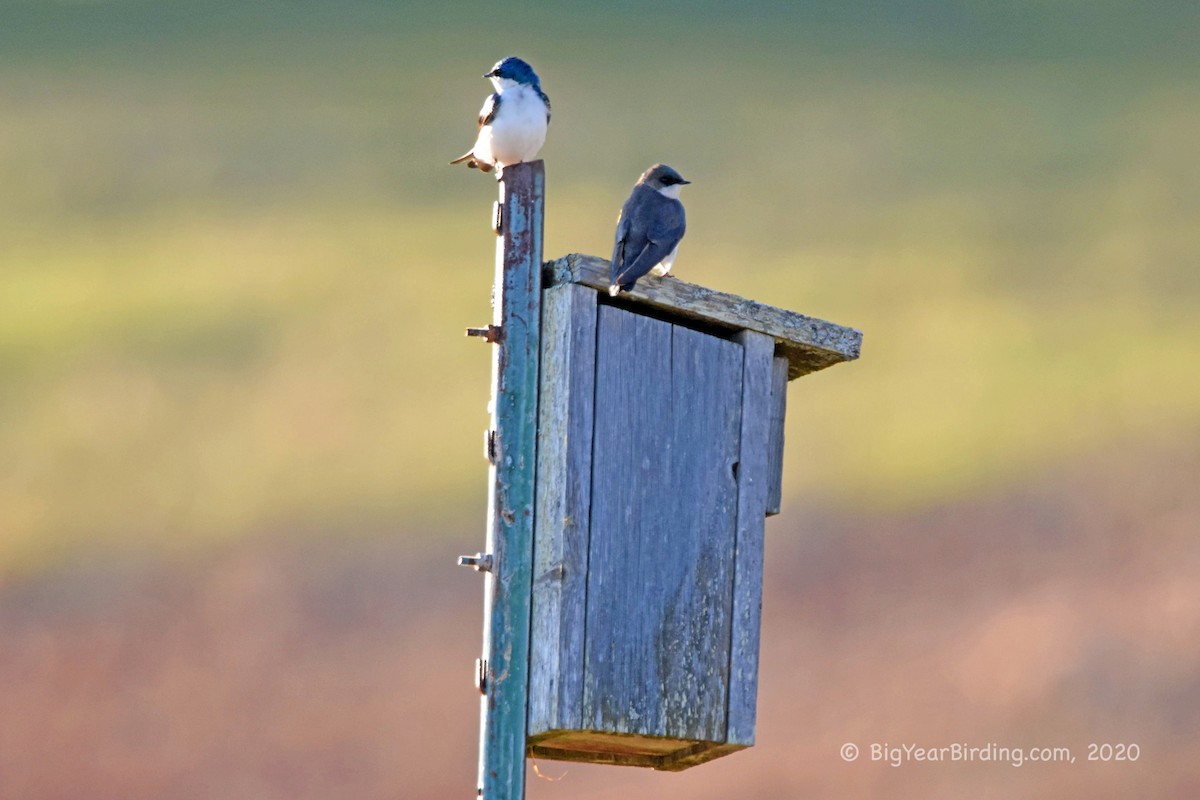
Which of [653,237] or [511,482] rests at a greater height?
[653,237]

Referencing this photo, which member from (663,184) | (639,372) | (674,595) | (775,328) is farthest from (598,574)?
(663,184)

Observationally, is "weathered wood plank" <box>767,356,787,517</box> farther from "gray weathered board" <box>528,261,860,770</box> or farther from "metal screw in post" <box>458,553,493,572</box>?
"metal screw in post" <box>458,553,493,572</box>

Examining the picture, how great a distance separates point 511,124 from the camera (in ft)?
21.5

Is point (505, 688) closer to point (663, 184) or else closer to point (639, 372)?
point (639, 372)

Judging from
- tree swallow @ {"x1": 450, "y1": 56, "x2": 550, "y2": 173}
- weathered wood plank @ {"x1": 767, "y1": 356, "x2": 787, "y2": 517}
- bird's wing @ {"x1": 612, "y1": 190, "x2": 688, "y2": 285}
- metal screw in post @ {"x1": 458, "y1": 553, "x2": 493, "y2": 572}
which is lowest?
metal screw in post @ {"x1": 458, "y1": 553, "x2": 493, "y2": 572}

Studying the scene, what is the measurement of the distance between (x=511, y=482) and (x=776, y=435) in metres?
1.21

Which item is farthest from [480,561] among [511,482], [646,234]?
[646,234]

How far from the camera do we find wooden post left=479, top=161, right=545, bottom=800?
608cm

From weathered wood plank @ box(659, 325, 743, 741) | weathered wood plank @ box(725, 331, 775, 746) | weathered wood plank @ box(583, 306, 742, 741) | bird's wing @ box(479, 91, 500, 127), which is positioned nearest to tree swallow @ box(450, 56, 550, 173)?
bird's wing @ box(479, 91, 500, 127)

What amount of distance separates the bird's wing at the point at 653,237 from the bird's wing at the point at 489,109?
64cm

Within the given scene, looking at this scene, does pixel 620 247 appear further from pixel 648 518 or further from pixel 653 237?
pixel 648 518

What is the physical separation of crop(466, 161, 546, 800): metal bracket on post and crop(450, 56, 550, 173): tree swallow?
0.11 metres

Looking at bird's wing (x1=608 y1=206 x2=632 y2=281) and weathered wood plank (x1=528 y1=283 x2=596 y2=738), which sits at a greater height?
bird's wing (x1=608 y1=206 x2=632 y2=281)

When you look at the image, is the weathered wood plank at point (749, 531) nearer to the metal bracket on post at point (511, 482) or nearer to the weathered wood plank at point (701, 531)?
the weathered wood plank at point (701, 531)
